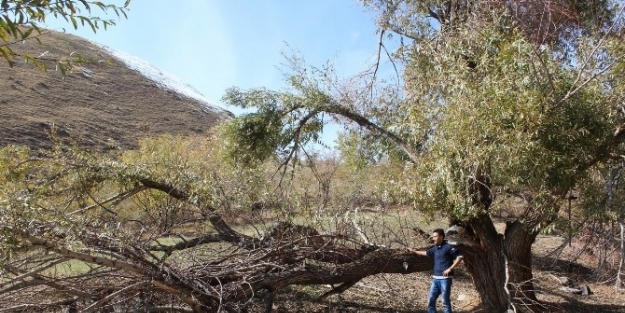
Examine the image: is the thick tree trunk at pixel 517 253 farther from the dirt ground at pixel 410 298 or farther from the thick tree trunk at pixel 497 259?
the dirt ground at pixel 410 298

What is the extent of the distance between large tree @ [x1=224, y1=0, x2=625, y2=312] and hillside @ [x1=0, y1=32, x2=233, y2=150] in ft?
83.2

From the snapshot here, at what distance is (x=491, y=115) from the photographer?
6406 mm

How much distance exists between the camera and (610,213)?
7.06m

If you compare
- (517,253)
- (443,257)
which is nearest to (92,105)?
(517,253)

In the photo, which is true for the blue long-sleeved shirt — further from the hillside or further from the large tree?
the hillside

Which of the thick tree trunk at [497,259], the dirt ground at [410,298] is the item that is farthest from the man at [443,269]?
the dirt ground at [410,298]

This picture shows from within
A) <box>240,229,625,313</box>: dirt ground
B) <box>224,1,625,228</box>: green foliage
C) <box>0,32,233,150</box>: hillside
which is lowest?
<box>240,229,625,313</box>: dirt ground

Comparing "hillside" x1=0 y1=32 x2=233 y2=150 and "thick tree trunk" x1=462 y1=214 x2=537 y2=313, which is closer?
"thick tree trunk" x1=462 y1=214 x2=537 y2=313

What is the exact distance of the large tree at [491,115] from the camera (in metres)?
6.46

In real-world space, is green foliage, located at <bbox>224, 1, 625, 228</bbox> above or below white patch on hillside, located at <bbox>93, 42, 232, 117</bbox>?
below

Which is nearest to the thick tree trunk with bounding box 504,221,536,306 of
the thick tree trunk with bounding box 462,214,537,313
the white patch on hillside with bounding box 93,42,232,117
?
the thick tree trunk with bounding box 462,214,537,313

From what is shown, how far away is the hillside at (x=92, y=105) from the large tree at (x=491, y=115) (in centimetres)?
2535

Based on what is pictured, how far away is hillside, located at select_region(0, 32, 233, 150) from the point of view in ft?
133

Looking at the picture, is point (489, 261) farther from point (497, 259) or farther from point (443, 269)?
point (443, 269)
